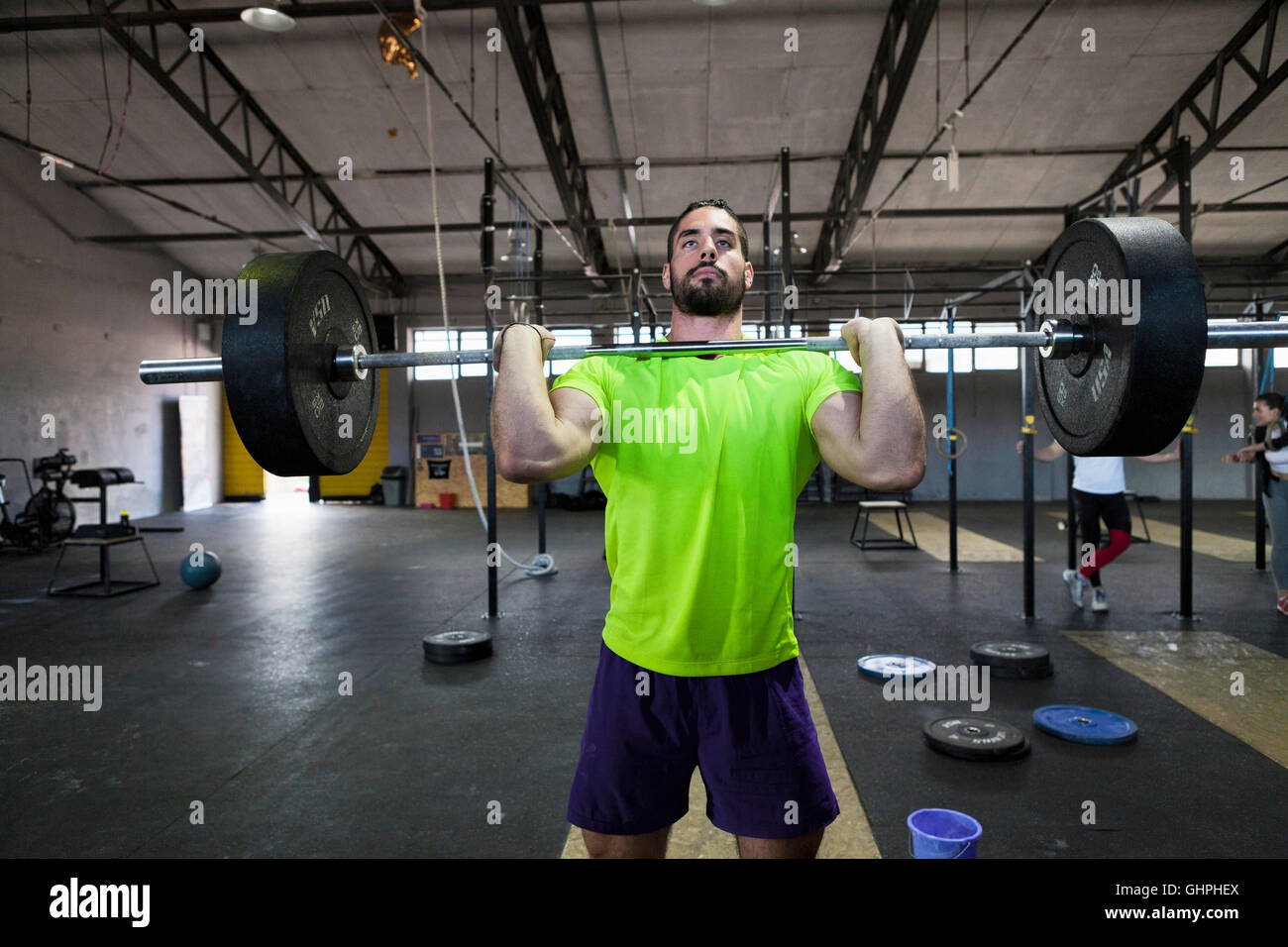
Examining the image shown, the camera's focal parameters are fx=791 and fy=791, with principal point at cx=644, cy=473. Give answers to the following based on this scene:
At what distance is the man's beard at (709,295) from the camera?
1.34m

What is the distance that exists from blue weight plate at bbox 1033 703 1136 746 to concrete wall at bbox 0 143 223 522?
930 cm

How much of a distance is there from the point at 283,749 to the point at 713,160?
7222 millimetres

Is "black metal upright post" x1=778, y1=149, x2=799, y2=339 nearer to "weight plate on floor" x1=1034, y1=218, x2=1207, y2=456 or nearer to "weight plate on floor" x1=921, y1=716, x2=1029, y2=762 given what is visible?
"weight plate on floor" x1=921, y1=716, x2=1029, y2=762

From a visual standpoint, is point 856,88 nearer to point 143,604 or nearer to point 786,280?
point 786,280

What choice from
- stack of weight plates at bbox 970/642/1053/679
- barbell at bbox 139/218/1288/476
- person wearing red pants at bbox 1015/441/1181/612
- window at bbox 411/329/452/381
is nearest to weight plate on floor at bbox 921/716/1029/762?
stack of weight plates at bbox 970/642/1053/679

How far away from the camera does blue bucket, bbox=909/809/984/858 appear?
164cm

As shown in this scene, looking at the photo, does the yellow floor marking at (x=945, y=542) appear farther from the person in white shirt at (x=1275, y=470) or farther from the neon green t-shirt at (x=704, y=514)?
the neon green t-shirt at (x=704, y=514)

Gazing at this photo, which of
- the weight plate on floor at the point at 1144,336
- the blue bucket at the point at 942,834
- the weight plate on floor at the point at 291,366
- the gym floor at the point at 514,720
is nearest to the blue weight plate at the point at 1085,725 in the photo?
the gym floor at the point at 514,720

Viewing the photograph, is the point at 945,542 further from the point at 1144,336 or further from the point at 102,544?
the point at 102,544

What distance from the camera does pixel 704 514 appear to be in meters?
1.21

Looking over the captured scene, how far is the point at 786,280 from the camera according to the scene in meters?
4.29

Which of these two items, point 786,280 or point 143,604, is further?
point 143,604

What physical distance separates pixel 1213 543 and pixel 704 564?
24.2 feet
